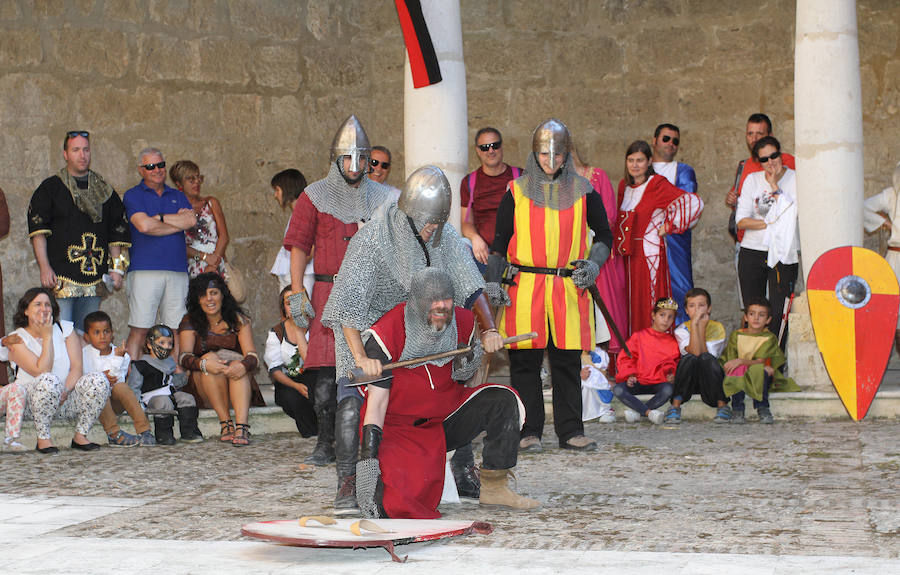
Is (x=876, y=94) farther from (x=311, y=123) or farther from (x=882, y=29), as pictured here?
(x=311, y=123)

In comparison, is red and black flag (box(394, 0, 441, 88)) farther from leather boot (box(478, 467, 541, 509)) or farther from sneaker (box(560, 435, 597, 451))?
leather boot (box(478, 467, 541, 509))

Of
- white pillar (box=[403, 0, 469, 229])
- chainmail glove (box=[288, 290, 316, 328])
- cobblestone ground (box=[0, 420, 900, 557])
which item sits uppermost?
white pillar (box=[403, 0, 469, 229])

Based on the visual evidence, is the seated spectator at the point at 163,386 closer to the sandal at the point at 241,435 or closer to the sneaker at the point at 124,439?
the sneaker at the point at 124,439

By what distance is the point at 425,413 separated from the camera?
505 cm

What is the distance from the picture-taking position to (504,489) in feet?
17.2

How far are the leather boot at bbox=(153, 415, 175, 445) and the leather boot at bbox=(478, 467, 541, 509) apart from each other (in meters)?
2.83

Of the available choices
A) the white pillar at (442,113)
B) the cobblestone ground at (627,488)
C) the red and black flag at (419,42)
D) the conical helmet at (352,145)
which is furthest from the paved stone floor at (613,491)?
the red and black flag at (419,42)

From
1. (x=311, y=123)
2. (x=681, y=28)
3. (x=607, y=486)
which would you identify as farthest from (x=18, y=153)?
(x=607, y=486)

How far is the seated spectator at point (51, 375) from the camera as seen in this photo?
285 inches

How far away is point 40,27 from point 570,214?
5104 mm

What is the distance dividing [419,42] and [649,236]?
1963 millimetres

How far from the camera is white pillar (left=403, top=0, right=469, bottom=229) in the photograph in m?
8.16

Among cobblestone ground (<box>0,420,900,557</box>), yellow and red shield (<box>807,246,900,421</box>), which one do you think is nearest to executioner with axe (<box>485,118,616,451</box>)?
cobblestone ground (<box>0,420,900,557</box>)

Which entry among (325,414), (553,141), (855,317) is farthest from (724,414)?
(325,414)
